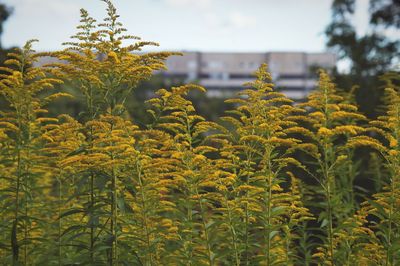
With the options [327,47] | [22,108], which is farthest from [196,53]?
[22,108]

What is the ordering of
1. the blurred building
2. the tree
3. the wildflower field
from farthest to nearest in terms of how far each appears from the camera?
the blurred building, the tree, the wildflower field

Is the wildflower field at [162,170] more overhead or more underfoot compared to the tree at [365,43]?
more underfoot

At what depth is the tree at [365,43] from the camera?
20.8 m

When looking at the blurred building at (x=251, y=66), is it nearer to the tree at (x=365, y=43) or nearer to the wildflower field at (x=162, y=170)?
the tree at (x=365, y=43)

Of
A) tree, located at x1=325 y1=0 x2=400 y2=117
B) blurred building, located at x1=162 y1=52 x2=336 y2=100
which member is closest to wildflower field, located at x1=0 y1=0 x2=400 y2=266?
tree, located at x1=325 y1=0 x2=400 y2=117

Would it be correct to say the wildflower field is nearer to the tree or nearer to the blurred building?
the tree

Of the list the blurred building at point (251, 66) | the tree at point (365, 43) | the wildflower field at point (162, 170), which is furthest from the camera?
the blurred building at point (251, 66)

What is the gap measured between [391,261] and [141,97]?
4738 cm

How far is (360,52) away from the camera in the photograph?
A: 21.9 m

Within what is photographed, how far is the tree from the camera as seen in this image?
68.1 feet

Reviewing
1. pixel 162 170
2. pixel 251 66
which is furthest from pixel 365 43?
pixel 251 66

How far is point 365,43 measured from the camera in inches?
853

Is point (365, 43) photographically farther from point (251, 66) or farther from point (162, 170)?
point (251, 66)

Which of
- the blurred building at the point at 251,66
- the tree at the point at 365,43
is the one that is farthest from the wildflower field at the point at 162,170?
the blurred building at the point at 251,66
